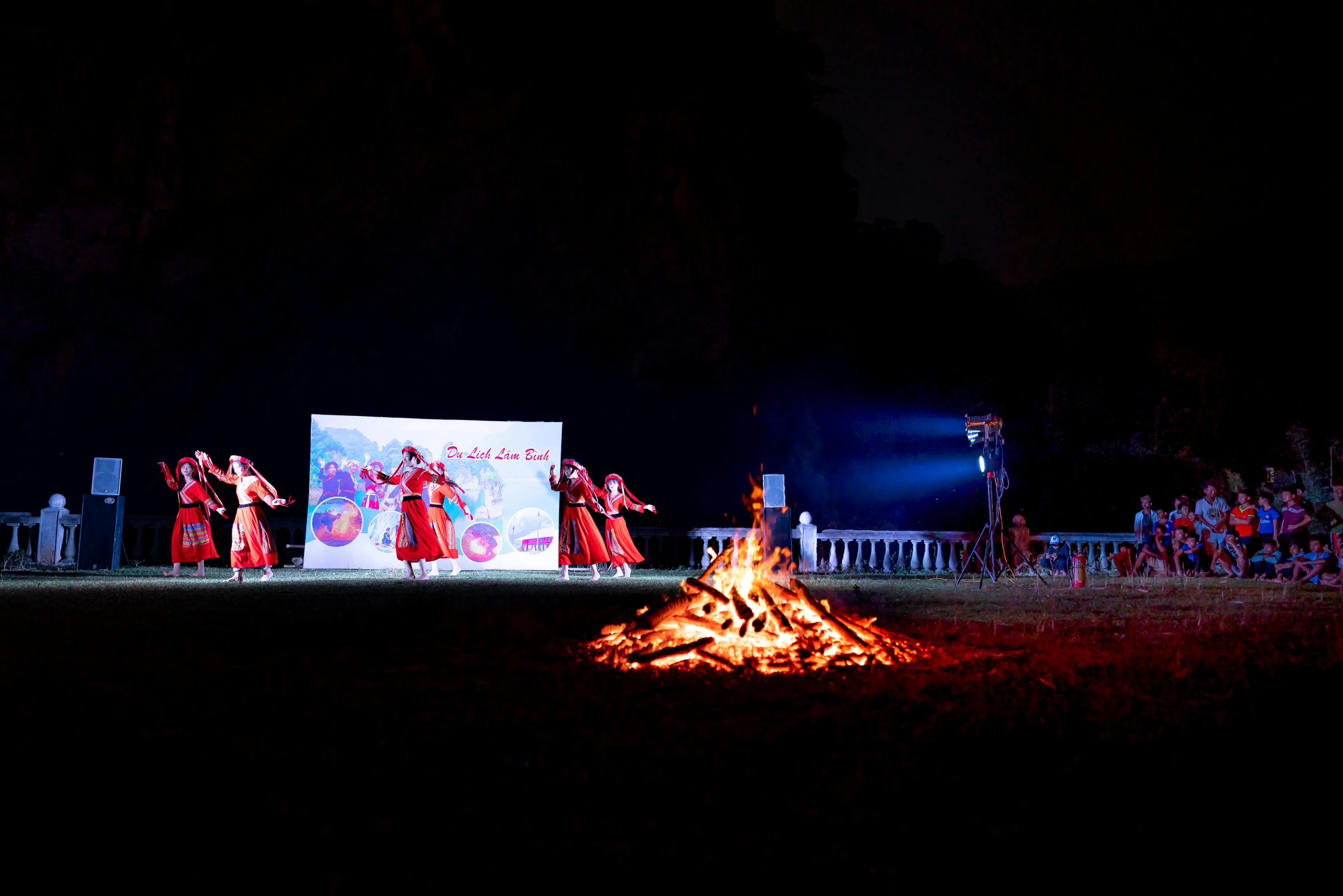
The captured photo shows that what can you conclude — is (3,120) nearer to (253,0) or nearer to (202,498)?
(253,0)

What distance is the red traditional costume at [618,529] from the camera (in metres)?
15.1

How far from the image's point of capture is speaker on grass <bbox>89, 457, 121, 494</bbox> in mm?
15617

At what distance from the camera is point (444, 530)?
1466cm

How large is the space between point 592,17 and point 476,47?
11.4 ft

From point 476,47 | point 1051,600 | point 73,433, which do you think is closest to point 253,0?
point 476,47

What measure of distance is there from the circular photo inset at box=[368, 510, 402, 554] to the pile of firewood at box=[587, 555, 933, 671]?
Result: 33.4ft

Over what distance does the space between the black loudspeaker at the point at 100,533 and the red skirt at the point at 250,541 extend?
11.7 ft

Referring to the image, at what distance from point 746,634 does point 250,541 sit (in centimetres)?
987

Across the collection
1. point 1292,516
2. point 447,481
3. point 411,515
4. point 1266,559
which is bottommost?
point 1266,559

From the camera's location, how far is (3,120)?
16875 mm

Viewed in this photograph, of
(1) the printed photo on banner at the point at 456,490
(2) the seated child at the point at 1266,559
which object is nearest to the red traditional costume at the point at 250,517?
(1) the printed photo on banner at the point at 456,490

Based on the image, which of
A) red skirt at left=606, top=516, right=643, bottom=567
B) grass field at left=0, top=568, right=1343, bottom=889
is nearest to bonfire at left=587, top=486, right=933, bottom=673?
grass field at left=0, top=568, right=1343, bottom=889

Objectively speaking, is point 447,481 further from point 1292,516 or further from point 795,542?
point 1292,516

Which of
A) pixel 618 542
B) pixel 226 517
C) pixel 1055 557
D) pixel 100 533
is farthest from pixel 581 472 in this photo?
pixel 1055 557
